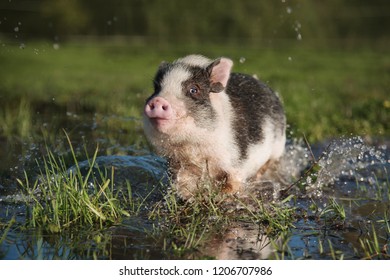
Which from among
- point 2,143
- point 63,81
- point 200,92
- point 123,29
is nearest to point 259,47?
point 123,29

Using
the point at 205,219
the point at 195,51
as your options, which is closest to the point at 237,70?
the point at 195,51

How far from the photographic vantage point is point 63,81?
13.3 meters

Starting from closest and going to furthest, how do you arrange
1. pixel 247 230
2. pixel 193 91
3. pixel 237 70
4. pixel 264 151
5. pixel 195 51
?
pixel 247 230
pixel 193 91
pixel 264 151
pixel 237 70
pixel 195 51

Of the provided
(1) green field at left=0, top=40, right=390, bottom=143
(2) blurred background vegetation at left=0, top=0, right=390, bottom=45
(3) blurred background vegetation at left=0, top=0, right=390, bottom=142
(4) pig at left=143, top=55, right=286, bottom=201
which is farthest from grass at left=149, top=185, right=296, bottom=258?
(2) blurred background vegetation at left=0, top=0, right=390, bottom=45

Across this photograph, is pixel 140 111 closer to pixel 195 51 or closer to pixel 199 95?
pixel 199 95

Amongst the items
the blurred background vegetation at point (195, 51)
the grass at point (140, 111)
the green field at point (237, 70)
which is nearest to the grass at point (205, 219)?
the grass at point (140, 111)

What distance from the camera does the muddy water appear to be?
144 inches

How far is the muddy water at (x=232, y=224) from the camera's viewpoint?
3670 mm

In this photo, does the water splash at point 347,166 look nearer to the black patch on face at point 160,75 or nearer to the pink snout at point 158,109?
the black patch on face at point 160,75

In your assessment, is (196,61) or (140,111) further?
(140,111)

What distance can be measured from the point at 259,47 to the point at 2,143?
15.7 metres

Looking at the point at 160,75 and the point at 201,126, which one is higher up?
the point at 160,75

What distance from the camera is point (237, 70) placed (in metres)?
13.5

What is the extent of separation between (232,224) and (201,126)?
72 cm
